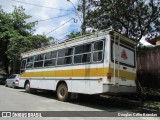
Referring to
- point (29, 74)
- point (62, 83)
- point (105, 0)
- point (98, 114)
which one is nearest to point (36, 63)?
point (29, 74)

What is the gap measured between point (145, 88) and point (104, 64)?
15.5ft

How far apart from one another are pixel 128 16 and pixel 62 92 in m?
6.28

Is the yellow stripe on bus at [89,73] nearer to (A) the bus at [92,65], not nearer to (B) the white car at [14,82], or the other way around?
(A) the bus at [92,65]

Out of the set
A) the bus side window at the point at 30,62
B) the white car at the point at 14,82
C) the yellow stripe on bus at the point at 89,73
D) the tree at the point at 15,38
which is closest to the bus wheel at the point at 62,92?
the yellow stripe on bus at the point at 89,73

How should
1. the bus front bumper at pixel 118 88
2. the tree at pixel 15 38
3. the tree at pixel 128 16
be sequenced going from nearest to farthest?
the bus front bumper at pixel 118 88
the tree at pixel 128 16
the tree at pixel 15 38

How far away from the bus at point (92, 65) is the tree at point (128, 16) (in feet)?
12.1

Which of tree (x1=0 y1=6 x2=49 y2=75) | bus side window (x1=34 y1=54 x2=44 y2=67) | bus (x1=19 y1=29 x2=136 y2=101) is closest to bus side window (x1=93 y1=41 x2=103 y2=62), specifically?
bus (x1=19 y1=29 x2=136 y2=101)

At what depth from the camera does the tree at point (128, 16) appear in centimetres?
1688

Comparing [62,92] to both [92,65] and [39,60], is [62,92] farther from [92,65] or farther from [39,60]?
[39,60]

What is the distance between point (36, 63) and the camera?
18.2m

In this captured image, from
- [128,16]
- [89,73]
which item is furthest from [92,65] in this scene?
[128,16]

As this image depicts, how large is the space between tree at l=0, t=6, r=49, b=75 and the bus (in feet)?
55.3

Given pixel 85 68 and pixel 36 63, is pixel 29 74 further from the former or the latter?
pixel 85 68

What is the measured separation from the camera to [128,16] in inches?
682
